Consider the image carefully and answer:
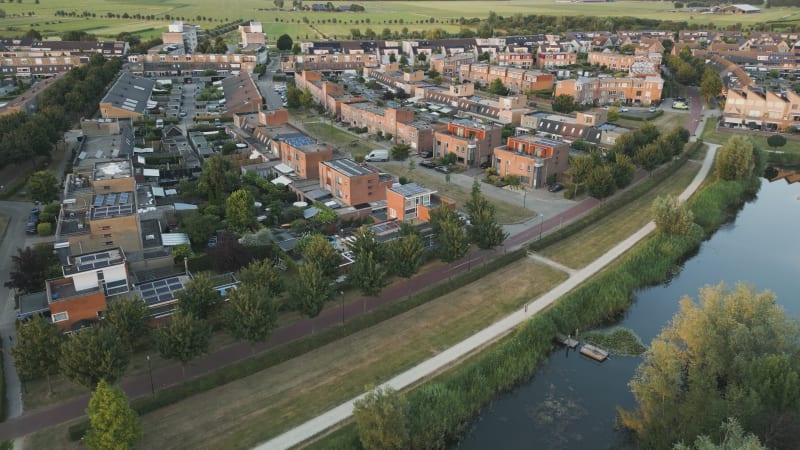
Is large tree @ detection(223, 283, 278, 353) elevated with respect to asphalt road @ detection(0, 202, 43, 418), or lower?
elevated

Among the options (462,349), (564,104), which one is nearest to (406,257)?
(462,349)

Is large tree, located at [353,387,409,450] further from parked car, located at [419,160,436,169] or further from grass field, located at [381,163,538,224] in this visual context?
parked car, located at [419,160,436,169]

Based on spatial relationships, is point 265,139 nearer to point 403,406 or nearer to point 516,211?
point 516,211

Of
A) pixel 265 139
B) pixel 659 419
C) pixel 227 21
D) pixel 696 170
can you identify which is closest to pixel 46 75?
→ pixel 265 139

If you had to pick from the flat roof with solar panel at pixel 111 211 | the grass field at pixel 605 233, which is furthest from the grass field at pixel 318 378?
the flat roof with solar panel at pixel 111 211

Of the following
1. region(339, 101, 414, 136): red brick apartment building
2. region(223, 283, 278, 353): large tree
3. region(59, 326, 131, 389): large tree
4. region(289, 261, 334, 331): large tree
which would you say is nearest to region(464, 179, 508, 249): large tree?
region(289, 261, 334, 331): large tree

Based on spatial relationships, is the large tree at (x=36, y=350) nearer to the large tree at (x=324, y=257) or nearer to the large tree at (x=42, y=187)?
the large tree at (x=324, y=257)
